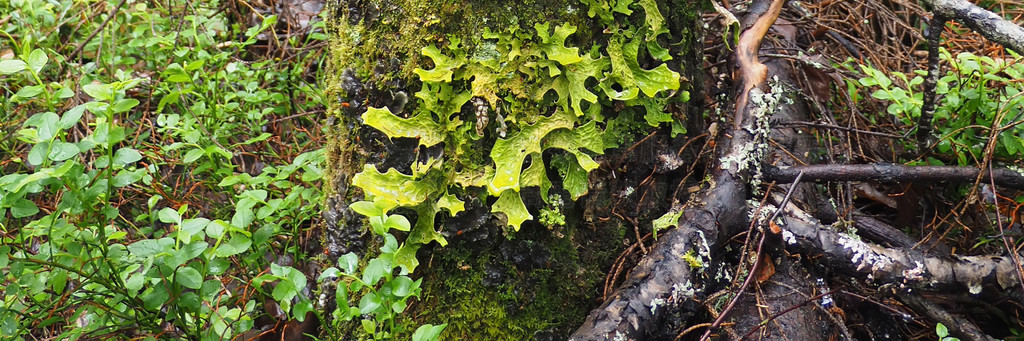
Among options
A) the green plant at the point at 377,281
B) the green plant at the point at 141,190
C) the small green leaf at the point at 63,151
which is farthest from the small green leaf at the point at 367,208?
the small green leaf at the point at 63,151

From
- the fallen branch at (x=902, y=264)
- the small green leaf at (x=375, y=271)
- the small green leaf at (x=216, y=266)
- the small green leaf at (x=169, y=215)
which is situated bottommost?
the fallen branch at (x=902, y=264)

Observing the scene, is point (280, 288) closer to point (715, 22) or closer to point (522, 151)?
point (522, 151)

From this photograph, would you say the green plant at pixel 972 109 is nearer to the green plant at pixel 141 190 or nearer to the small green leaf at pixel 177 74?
the green plant at pixel 141 190

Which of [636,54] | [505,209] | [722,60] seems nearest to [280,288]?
[505,209]

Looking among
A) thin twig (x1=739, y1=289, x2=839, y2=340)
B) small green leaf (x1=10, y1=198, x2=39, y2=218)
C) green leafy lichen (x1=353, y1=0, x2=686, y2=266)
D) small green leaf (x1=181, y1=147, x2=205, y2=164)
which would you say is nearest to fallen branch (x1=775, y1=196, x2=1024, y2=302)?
thin twig (x1=739, y1=289, x2=839, y2=340)

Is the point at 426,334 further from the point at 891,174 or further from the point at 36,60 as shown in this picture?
the point at 891,174

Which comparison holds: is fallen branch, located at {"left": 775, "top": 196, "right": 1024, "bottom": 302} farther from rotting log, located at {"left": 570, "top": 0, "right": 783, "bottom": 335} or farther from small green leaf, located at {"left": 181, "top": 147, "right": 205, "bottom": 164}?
small green leaf, located at {"left": 181, "top": 147, "right": 205, "bottom": 164}
